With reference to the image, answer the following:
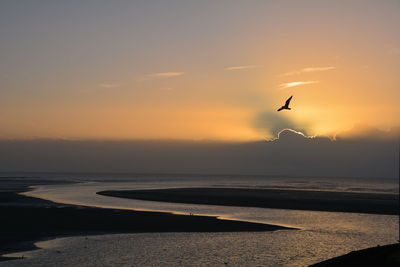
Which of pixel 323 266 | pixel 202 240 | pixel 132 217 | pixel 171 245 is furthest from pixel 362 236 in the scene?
pixel 132 217

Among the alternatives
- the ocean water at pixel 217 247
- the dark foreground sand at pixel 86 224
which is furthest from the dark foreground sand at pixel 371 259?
the dark foreground sand at pixel 86 224

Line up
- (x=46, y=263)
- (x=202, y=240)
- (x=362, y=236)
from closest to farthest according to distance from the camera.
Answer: (x=46, y=263)
(x=202, y=240)
(x=362, y=236)

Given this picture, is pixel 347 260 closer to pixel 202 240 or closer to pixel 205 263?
pixel 205 263

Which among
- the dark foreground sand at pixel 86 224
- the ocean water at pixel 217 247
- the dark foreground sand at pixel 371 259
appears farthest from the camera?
the dark foreground sand at pixel 86 224

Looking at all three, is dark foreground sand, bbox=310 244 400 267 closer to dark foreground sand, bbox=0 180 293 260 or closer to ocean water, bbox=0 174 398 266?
ocean water, bbox=0 174 398 266

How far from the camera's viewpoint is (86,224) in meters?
43.5

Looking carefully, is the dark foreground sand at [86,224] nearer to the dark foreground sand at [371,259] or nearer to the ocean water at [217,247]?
the ocean water at [217,247]

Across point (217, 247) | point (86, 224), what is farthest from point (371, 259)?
point (86, 224)

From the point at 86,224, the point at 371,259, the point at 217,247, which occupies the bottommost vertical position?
the point at 86,224

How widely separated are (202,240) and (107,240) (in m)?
7.37

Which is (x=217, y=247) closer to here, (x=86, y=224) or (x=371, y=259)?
(x=371, y=259)

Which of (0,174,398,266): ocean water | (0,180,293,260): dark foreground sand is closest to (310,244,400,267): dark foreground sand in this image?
(0,174,398,266): ocean water

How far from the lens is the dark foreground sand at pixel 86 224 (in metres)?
37.2

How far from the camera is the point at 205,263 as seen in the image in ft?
91.2
